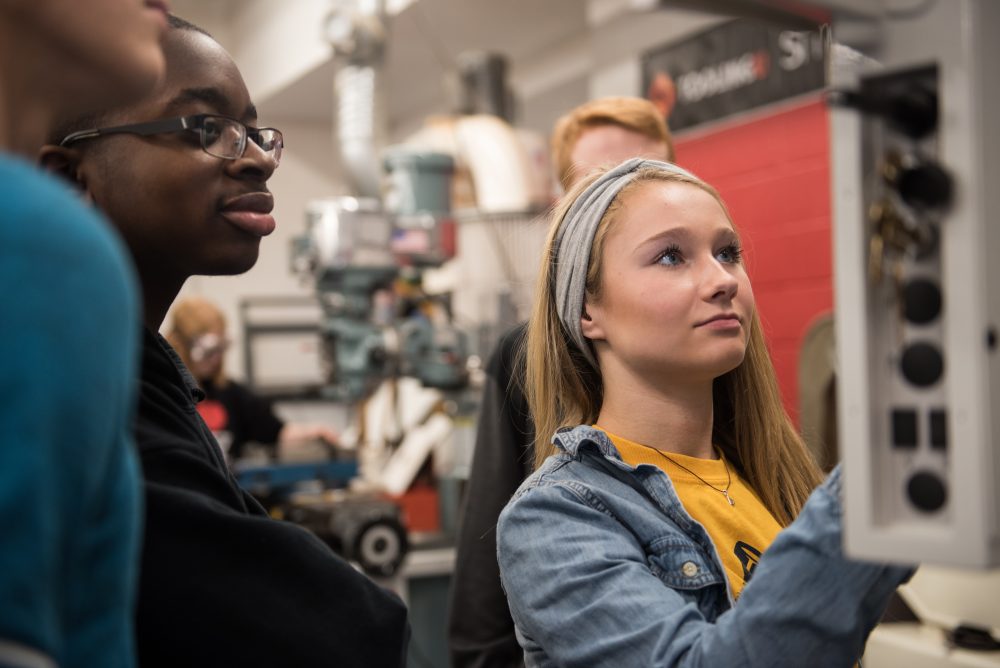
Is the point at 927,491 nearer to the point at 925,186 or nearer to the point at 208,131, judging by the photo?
the point at 925,186

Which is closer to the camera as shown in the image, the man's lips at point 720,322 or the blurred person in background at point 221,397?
the man's lips at point 720,322

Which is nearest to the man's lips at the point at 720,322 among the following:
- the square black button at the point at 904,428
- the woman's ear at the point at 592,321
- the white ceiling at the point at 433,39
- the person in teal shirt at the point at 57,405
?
the woman's ear at the point at 592,321

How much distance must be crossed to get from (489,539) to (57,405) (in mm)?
1429

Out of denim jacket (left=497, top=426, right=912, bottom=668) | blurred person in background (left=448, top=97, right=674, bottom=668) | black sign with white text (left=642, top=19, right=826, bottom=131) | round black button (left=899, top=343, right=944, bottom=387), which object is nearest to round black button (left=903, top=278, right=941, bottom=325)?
round black button (left=899, top=343, right=944, bottom=387)

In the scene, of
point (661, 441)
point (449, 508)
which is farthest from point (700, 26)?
point (661, 441)

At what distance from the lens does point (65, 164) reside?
1.18 meters

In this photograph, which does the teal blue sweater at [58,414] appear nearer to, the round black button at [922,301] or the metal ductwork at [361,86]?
the round black button at [922,301]

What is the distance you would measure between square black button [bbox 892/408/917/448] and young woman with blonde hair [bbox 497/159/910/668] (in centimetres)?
18

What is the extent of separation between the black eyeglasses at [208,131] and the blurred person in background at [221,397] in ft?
8.35

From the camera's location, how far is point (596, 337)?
1.36 metres

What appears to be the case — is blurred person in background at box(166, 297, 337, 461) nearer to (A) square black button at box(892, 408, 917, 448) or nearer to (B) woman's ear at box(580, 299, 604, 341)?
(B) woman's ear at box(580, 299, 604, 341)

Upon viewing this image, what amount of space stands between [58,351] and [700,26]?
147 inches

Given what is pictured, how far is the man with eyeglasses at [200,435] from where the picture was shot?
3.04 ft

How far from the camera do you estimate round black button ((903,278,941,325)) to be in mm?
726
